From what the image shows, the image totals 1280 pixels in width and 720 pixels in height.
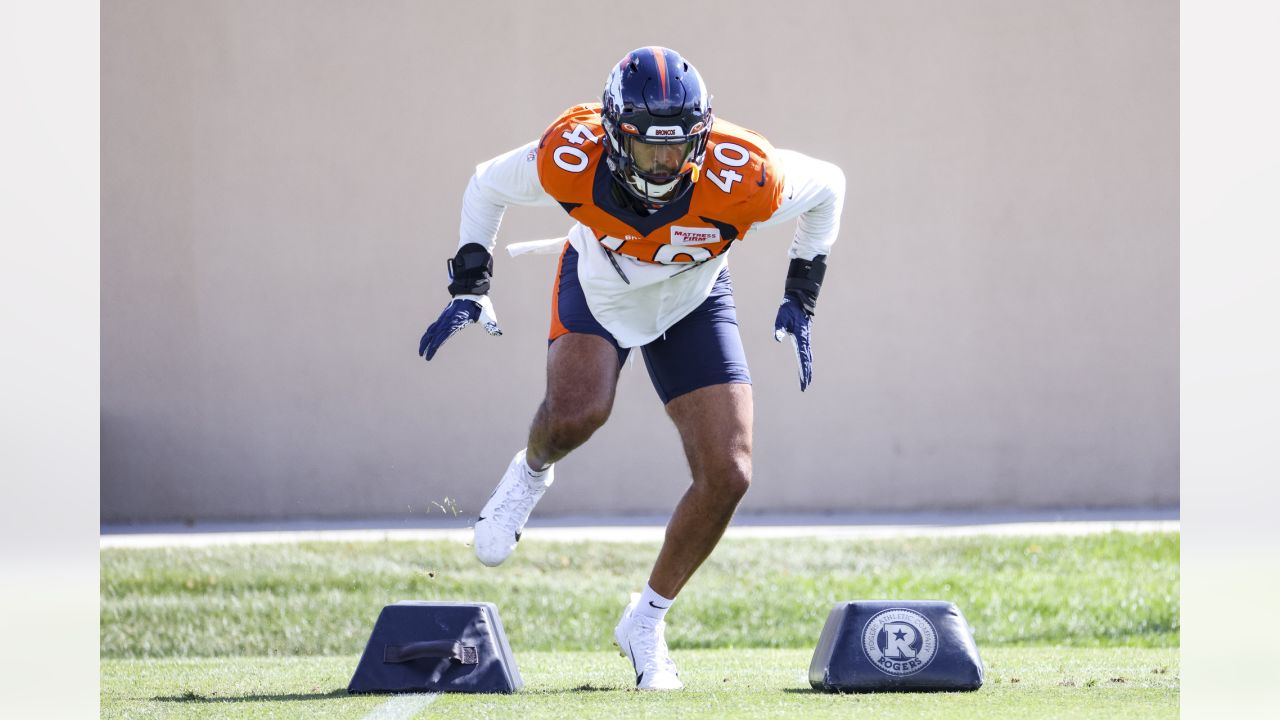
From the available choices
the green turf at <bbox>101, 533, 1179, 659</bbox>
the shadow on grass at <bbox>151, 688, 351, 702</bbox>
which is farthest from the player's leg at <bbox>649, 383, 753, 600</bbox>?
the green turf at <bbox>101, 533, 1179, 659</bbox>

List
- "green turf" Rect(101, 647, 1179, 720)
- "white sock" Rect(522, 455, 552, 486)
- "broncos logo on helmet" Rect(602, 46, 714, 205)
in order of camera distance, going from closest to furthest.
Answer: "green turf" Rect(101, 647, 1179, 720) → "broncos logo on helmet" Rect(602, 46, 714, 205) → "white sock" Rect(522, 455, 552, 486)

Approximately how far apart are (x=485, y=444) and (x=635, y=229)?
6.45 metres

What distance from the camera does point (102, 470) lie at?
452 inches

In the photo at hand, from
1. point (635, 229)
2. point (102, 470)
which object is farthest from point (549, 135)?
point (102, 470)

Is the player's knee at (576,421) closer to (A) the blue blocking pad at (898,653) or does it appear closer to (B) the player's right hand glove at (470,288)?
(B) the player's right hand glove at (470,288)

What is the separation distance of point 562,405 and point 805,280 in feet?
3.52

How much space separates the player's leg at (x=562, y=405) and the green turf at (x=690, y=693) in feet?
2.05

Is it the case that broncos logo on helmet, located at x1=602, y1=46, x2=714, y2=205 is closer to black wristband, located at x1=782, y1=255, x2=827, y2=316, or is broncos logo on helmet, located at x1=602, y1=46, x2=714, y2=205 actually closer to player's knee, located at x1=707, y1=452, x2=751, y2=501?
black wristband, located at x1=782, y1=255, x2=827, y2=316

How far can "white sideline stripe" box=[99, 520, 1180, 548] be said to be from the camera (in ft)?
33.1

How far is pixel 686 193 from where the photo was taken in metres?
5.18

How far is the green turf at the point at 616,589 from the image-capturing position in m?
8.29

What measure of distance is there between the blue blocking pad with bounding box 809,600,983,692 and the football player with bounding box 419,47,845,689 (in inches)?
22.7

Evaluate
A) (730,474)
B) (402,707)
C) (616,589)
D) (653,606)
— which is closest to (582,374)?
(730,474)

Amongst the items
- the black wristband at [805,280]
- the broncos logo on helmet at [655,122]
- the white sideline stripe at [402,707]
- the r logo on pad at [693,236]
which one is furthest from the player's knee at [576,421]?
the white sideline stripe at [402,707]
